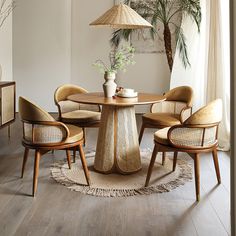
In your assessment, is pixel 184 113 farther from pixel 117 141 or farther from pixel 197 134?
pixel 197 134

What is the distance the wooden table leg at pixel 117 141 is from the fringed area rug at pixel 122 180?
0.09 metres

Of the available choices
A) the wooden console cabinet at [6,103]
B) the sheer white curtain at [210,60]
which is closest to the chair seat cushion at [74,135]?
the wooden console cabinet at [6,103]

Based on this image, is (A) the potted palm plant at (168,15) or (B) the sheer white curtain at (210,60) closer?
(B) the sheer white curtain at (210,60)

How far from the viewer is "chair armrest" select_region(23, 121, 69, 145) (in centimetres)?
297

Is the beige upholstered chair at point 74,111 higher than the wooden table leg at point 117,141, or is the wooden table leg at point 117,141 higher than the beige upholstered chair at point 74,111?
the beige upholstered chair at point 74,111

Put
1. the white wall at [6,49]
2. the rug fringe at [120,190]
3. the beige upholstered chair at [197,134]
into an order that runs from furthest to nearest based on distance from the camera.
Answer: the white wall at [6,49] < the rug fringe at [120,190] < the beige upholstered chair at [197,134]

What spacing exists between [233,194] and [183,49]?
14.8 ft

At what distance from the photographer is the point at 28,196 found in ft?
9.69

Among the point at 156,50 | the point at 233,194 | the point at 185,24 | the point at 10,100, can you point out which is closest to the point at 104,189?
the point at 233,194

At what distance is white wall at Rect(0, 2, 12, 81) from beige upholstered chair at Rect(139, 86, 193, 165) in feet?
9.20

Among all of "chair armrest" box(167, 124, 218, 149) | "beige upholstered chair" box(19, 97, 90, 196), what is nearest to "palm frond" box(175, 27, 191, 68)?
"chair armrest" box(167, 124, 218, 149)

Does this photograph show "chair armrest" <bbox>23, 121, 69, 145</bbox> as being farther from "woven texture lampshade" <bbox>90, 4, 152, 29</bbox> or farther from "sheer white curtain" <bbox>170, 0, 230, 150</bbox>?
"sheer white curtain" <bbox>170, 0, 230, 150</bbox>

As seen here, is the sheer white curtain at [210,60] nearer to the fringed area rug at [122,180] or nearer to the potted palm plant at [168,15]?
the potted palm plant at [168,15]

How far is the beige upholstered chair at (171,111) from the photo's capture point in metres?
3.86
